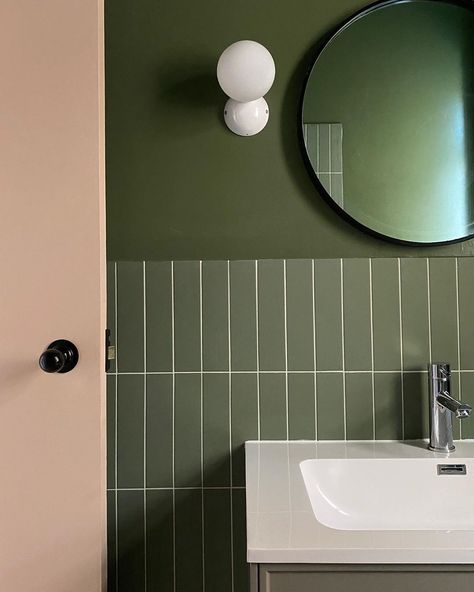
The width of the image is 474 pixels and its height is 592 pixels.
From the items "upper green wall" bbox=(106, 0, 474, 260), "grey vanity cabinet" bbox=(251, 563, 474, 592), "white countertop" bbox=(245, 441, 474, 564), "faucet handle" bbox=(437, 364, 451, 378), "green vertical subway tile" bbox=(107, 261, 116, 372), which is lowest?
"grey vanity cabinet" bbox=(251, 563, 474, 592)

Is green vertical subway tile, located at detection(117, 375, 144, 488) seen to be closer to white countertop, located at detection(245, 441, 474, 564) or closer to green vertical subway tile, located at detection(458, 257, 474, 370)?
white countertop, located at detection(245, 441, 474, 564)

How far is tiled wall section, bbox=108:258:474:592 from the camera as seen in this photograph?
4.24 feet

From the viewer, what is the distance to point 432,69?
132 centimetres

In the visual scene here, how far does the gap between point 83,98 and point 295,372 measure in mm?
773

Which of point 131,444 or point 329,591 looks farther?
point 131,444

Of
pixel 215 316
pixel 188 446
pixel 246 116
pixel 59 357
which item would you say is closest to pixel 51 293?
pixel 59 357

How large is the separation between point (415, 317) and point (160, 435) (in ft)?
2.26

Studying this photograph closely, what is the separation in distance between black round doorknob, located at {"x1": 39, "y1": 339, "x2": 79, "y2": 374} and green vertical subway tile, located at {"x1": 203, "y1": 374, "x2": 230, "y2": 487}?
0.38m

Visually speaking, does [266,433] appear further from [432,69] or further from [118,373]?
[432,69]

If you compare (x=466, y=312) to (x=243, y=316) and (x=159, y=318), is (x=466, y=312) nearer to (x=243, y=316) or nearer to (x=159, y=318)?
(x=243, y=316)

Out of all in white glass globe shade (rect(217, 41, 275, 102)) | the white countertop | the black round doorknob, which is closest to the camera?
the white countertop

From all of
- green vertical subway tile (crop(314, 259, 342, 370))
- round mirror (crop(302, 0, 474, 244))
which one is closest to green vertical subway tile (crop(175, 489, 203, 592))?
green vertical subway tile (crop(314, 259, 342, 370))

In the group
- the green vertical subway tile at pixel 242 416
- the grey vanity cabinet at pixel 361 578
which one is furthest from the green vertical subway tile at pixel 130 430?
the grey vanity cabinet at pixel 361 578

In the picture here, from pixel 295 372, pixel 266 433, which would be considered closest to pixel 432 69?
pixel 295 372
